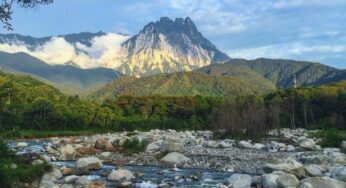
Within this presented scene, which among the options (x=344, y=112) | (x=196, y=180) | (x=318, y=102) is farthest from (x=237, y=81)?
(x=196, y=180)

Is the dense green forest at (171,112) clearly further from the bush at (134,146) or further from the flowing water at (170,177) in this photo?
the flowing water at (170,177)

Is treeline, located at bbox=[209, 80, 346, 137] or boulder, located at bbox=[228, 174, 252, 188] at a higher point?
treeline, located at bbox=[209, 80, 346, 137]

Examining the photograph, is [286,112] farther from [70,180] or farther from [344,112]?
[70,180]

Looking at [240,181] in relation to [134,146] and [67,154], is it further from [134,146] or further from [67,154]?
[134,146]

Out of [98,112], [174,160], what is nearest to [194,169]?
[174,160]

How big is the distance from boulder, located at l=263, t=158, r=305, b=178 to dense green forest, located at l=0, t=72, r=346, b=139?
18254 millimetres

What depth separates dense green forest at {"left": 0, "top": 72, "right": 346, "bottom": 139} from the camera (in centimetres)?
3988

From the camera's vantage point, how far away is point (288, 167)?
1453 cm

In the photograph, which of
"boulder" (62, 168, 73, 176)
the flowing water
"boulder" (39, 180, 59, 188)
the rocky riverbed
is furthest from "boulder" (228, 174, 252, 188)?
"boulder" (62, 168, 73, 176)

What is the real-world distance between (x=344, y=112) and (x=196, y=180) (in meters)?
49.3

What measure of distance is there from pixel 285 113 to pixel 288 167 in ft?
180

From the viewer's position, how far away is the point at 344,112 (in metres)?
54.2

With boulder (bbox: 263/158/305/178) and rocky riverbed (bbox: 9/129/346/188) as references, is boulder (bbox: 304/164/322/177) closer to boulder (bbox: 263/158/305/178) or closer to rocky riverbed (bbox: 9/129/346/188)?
rocky riverbed (bbox: 9/129/346/188)

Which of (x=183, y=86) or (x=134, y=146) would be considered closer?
(x=134, y=146)
